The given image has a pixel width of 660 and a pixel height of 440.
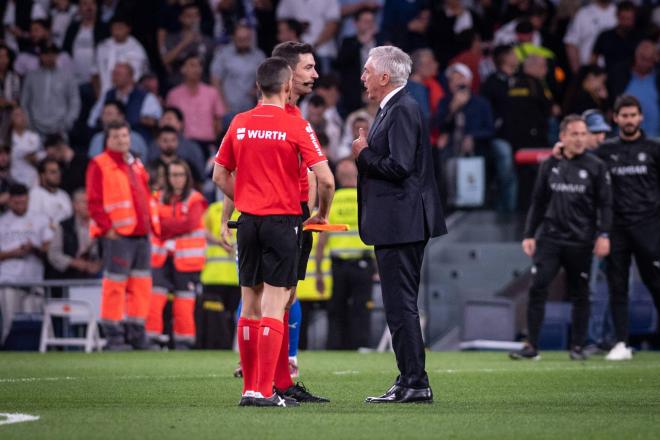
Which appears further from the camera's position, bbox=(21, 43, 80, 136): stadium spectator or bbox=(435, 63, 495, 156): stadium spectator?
bbox=(21, 43, 80, 136): stadium spectator

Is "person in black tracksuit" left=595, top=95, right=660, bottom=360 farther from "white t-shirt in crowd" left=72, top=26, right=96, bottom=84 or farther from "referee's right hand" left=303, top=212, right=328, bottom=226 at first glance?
"white t-shirt in crowd" left=72, top=26, right=96, bottom=84

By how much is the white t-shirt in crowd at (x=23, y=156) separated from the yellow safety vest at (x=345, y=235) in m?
5.42

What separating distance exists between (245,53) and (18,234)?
15.0ft

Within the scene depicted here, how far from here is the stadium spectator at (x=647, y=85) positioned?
19.6 m

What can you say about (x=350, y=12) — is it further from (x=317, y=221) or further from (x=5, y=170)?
(x=317, y=221)

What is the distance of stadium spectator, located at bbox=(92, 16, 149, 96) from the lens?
21438 mm

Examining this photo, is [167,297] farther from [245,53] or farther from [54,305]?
[245,53]

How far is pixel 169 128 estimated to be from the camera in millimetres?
18406

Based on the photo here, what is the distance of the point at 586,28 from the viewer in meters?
21.4

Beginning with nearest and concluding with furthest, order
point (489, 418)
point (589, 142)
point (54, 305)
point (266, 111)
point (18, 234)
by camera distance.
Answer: point (489, 418), point (266, 111), point (589, 142), point (54, 305), point (18, 234)

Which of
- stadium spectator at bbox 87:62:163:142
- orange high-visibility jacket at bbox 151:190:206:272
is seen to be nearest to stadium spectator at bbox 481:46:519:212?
orange high-visibility jacket at bbox 151:190:206:272

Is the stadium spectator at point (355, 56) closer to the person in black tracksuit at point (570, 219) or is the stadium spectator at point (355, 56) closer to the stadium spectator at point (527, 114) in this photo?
the stadium spectator at point (527, 114)

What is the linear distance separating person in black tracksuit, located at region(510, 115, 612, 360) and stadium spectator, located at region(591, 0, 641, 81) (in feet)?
20.4

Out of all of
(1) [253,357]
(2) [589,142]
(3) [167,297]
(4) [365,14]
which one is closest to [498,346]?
(2) [589,142]
